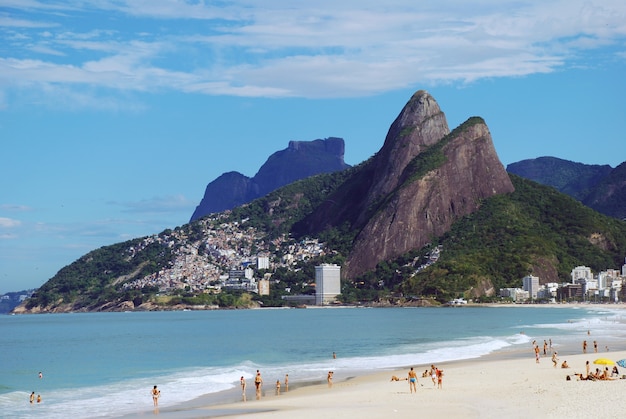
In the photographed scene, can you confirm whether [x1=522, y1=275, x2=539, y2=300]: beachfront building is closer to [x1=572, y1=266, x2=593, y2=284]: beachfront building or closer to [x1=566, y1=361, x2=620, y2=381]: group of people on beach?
[x1=572, y1=266, x2=593, y2=284]: beachfront building

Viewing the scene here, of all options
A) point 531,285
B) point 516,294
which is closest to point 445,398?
point 516,294

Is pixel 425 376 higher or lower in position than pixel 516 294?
lower

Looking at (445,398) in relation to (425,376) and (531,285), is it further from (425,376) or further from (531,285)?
(531,285)

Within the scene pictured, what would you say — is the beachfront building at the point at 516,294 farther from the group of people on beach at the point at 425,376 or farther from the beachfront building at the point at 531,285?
the group of people on beach at the point at 425,376

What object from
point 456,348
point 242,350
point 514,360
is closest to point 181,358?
point 242,350

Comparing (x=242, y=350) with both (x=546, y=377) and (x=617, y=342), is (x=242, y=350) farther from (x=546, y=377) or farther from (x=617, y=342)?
(x=546, y=377)

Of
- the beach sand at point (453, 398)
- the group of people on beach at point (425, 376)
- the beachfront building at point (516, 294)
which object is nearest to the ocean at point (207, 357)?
the beach sand at point (453, 398)

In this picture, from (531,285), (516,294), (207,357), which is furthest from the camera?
(531,285)

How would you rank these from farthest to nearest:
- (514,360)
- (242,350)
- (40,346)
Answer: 1. (40,346)
2. (242,350)
3. (514,360)
